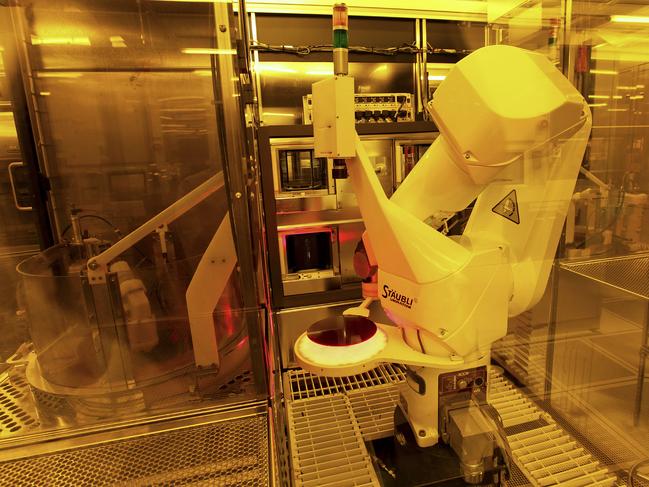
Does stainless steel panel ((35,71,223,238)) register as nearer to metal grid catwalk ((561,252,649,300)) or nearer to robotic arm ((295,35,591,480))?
robotic arm ((295,35,591,480))

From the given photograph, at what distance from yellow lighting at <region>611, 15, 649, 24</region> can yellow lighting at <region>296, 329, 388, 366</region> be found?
133 centimetres

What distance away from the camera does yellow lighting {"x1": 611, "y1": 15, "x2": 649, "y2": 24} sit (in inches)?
46.8

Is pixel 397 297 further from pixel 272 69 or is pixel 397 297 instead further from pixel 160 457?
pixel 272 69

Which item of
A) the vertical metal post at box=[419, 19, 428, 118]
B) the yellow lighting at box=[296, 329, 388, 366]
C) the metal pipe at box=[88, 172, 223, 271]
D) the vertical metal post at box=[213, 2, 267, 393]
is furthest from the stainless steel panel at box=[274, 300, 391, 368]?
the vertical metal post at box=[419, 19, 428, 118]

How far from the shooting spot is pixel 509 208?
3.92ft

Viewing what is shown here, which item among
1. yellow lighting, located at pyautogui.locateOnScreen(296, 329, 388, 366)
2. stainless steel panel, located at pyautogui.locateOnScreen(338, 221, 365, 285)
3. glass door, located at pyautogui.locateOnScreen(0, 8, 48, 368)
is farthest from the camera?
stainless steel panel, located at pyautogui.locateOnScreen(338, 221, 365, 285)

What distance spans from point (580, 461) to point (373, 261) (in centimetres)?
90

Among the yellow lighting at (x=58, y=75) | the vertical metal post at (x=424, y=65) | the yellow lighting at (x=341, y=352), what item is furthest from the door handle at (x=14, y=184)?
the vertical metal post at (x=424, y=65)

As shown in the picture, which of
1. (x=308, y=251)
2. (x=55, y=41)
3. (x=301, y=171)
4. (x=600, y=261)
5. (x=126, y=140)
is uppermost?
(x=55, y=41)

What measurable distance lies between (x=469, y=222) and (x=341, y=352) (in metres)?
0.64

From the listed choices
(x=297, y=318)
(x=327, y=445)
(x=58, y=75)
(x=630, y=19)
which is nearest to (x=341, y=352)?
(x=327, y=445)

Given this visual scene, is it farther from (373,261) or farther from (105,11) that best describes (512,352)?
(105,11)

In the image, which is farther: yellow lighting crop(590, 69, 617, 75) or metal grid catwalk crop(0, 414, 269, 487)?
yellow lighting crop(590, 69, 617, 75)

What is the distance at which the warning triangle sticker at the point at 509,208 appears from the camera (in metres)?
1.18
